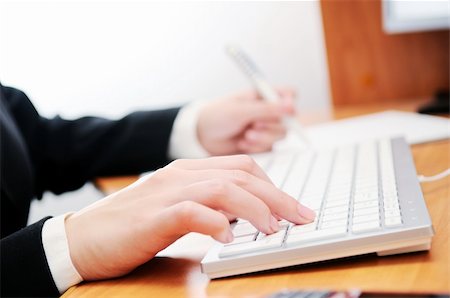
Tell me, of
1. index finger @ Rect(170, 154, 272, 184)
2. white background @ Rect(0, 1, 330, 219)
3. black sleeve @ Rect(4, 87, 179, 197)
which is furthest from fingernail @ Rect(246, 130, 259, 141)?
white background @ Rect(0, 1, 330, 219)

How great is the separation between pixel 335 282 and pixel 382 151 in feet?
1.08

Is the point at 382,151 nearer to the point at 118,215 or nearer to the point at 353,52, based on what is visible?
the point at 118,215

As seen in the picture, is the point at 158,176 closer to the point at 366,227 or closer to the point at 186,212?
the point at 186,212

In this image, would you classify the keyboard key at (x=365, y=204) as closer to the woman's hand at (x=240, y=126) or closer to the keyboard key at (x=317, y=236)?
the keyboard key at (x=317, y=236)

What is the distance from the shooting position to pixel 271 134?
37.9 inches

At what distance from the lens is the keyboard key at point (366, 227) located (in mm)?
460

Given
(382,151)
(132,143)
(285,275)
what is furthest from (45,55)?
(285,275)

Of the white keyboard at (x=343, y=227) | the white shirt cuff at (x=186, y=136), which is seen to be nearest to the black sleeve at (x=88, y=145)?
the white shirt cuff at (x=186, y=136)

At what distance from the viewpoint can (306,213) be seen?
0.52m

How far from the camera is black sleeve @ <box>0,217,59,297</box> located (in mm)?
534

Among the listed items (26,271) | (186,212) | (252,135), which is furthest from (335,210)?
(252,135)

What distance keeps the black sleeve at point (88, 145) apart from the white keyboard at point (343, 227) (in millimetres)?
407

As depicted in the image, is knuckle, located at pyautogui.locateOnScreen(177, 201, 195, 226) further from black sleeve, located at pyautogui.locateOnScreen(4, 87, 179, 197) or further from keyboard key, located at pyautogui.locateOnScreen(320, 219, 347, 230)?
black sleeve, located at pyautogui.locateOnScreen(4, 87, 179, 197)

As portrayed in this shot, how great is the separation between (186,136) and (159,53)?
0.54 meters
